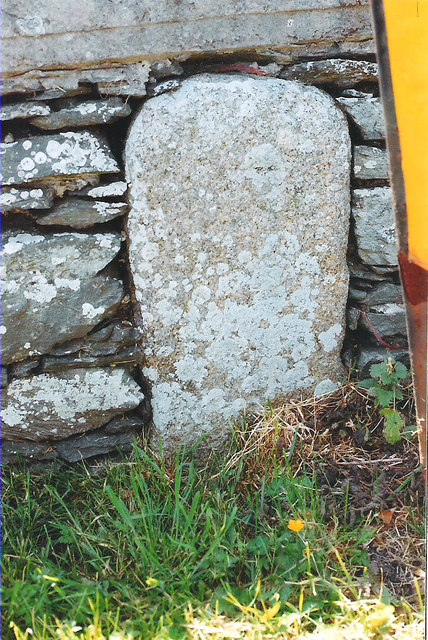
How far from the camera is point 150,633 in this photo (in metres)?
1.60

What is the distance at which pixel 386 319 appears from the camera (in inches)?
88.7

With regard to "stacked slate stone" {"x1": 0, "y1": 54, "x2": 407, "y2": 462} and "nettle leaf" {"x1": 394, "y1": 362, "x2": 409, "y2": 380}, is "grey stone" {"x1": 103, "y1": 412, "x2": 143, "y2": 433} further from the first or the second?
"nettle leaf" {"x1": 394, "y1": 362, "x2": 409, "y2": 380}

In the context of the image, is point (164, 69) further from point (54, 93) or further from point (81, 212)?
point (81, 212)

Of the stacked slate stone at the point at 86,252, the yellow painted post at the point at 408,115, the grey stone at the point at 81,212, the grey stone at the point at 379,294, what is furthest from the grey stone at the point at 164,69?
the grey stone at the point at 379,294

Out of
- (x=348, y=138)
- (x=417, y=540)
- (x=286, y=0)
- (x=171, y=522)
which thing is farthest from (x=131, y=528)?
(x=286, y=0)

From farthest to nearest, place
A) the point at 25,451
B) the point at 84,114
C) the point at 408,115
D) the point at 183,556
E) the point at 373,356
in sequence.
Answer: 1. the point at 373,356
2. the point at 25,451
3. the point at 84,114
4. the point at 183,556
5. the point at 408,115

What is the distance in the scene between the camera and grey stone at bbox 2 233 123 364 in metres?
1.98

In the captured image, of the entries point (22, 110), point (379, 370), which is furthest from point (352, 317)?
point (22, 110)

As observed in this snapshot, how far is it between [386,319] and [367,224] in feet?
1.06

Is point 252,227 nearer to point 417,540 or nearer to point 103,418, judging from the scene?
point 103,418

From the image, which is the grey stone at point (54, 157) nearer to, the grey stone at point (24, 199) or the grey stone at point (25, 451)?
the grey stone at point (24, 199)

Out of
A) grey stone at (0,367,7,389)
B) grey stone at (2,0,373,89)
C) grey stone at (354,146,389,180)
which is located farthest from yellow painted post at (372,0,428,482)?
grey stone at (0,367,7,389)

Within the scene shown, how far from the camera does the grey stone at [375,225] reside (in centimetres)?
213

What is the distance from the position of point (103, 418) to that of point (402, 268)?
105cm
